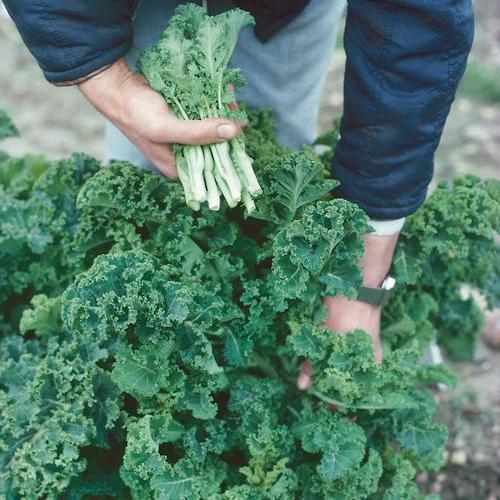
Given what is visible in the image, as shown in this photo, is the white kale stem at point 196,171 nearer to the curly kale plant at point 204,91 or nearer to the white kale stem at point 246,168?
the curly kale plant at point 204,91

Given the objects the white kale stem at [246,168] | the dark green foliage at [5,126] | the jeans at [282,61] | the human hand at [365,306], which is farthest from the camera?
the dark green foliage at [5,126]

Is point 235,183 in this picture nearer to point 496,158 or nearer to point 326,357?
point 326,357

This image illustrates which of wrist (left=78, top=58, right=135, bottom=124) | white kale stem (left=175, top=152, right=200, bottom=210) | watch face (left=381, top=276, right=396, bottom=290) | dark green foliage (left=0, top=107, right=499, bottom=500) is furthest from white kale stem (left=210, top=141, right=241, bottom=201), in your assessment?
watch face (left=381, top=276, right=396, bottom=290)

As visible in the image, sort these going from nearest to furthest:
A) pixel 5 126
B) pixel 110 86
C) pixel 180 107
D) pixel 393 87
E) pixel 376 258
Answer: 1. pixel 393 87
2. pixel 180 107
3. pixel 110 86
4. pixel 376 258
5. pixel 5 126

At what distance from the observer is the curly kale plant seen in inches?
94.1

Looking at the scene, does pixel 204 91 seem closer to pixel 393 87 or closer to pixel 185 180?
pixel 185 180

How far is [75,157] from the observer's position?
3166mm

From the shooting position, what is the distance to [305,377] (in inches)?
115

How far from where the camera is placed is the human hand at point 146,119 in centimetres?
233

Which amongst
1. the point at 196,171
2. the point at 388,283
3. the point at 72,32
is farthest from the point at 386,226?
the point at 72,32

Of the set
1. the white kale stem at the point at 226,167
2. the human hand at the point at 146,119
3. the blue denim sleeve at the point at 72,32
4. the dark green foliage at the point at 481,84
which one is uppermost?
the blue denim sleeve at the point at 72,32

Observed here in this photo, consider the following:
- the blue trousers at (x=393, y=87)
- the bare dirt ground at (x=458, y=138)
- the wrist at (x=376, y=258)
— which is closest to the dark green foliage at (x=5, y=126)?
Answer: the blue trousers at (x=393, y=87)

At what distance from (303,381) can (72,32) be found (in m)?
1.59

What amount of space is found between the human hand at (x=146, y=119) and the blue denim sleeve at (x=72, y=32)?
Result: 76 millimetres
